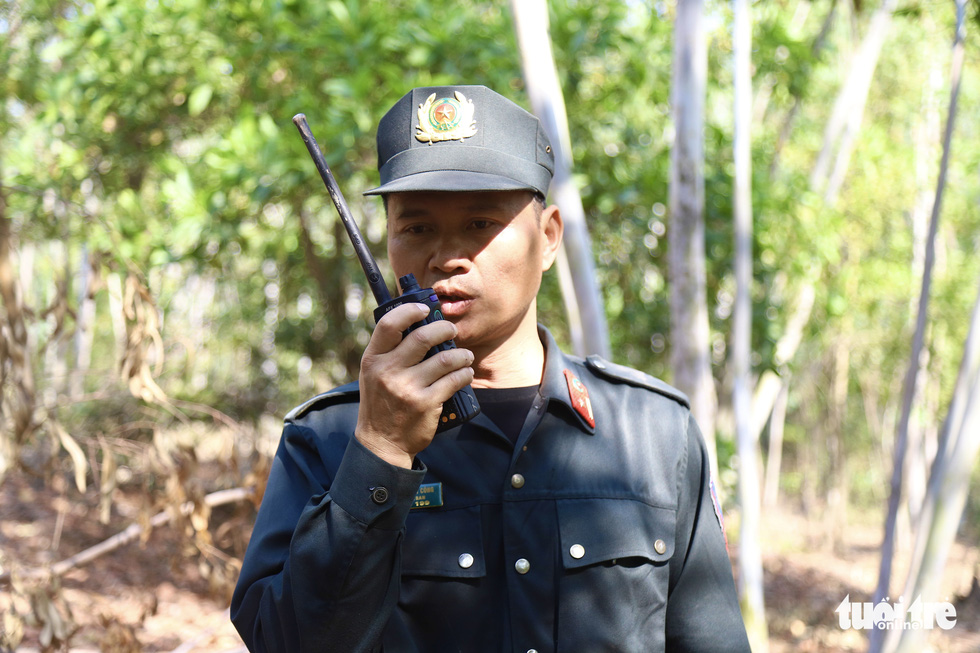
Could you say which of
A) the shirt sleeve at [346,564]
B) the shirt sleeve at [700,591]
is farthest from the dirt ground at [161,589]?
the shirt sleeve at [700,591]

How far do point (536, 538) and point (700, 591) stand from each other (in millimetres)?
357

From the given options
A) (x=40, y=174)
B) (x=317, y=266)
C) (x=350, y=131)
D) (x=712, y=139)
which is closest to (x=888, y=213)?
(x=712, y=139)

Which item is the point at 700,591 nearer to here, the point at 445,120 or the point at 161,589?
the point at 445,120

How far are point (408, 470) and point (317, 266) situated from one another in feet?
16.9

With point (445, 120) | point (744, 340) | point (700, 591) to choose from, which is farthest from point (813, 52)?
point (700, 591)

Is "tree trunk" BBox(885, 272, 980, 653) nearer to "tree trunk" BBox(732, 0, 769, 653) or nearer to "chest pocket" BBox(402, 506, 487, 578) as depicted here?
"tree trunk" BBox(732, 0, 769, 653)

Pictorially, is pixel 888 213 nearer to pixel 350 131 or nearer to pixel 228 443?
pixel 350 131

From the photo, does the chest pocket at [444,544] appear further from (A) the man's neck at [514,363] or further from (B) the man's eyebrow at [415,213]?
(B) the man's eyebrow at [415,213]

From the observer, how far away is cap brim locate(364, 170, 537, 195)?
1.40m

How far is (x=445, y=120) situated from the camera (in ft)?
5.16

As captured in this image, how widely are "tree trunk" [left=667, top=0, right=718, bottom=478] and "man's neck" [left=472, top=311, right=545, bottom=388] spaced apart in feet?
7.38

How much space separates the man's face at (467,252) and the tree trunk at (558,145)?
1.80 meters

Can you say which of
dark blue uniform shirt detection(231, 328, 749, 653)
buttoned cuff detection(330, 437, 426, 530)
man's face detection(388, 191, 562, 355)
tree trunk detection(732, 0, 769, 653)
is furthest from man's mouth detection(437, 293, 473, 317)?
tree trunk detection(732, 0, 769, 653)

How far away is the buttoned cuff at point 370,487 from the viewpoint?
1.16 m
